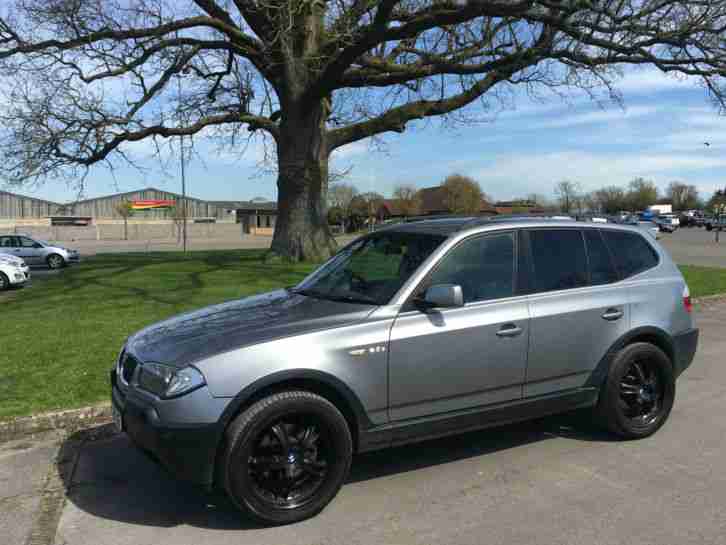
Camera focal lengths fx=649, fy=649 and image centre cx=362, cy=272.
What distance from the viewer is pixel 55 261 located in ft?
86.6

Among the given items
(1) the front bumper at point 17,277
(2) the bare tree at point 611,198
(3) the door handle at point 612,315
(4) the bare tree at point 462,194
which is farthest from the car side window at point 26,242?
A: (2) the bare tree at point 611,198

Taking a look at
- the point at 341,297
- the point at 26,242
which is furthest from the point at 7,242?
the point at 341,297

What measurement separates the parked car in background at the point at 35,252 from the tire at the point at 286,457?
25.6 meters

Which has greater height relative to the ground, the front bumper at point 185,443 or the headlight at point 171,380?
the headlight at point 171,380

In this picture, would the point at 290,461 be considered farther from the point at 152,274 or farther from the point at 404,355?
the point at 152,274

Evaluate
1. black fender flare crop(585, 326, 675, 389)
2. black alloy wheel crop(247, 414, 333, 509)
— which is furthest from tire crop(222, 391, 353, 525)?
black fender flare crop(585, 326, 675, 389)

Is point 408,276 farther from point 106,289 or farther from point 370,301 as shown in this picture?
point 106,289

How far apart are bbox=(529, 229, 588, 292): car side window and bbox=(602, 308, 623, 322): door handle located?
0.89 feet

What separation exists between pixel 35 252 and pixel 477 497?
26.3 metres

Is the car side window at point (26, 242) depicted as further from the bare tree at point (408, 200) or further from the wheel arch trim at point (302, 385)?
the bare tree at point (408, 200)

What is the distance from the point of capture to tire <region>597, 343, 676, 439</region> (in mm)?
4934

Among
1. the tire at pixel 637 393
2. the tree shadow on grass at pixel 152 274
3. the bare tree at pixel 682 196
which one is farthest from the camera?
the bare tree at pixel 682 196

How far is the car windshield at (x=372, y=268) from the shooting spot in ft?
14.4

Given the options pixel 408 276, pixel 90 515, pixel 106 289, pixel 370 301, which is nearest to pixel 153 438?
pixel 90 515
